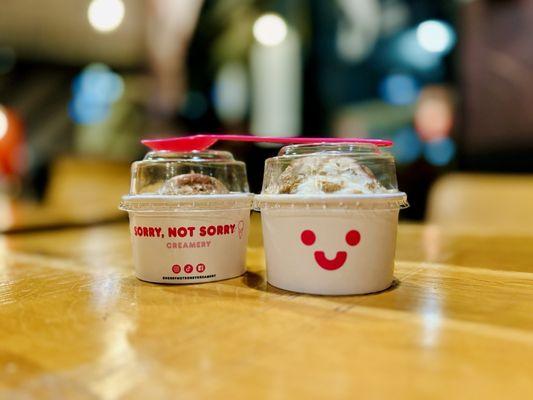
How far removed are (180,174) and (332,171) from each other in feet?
1.24

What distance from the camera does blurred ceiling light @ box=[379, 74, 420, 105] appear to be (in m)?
4.92

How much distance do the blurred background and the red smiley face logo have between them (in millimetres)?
2021

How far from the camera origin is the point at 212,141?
1.10 metres

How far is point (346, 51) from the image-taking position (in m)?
5.29

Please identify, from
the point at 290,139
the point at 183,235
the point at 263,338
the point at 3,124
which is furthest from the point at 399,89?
the point at 3,124

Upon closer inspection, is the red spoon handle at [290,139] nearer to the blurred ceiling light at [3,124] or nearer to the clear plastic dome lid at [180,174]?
the clear plastic dome lid at [180,174]

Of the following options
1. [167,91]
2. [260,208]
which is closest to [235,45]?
[167,91]

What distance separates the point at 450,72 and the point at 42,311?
13.5ft

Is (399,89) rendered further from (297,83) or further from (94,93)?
(94,93)

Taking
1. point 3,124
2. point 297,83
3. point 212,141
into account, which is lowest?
point 212,141

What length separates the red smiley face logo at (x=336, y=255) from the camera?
93 cm

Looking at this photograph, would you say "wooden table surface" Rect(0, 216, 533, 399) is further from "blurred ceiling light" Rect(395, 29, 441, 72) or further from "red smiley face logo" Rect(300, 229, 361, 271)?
"blurred ceiling light" Rect(395, 29, 441, 72)

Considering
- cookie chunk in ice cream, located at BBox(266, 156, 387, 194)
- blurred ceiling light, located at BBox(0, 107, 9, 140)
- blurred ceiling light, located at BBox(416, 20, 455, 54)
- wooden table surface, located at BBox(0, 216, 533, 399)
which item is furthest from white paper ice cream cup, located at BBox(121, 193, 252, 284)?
blurred ceiling light, located at BBox(0, 107, 9, 140)

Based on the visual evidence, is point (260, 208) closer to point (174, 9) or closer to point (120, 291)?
point (120, 291)
